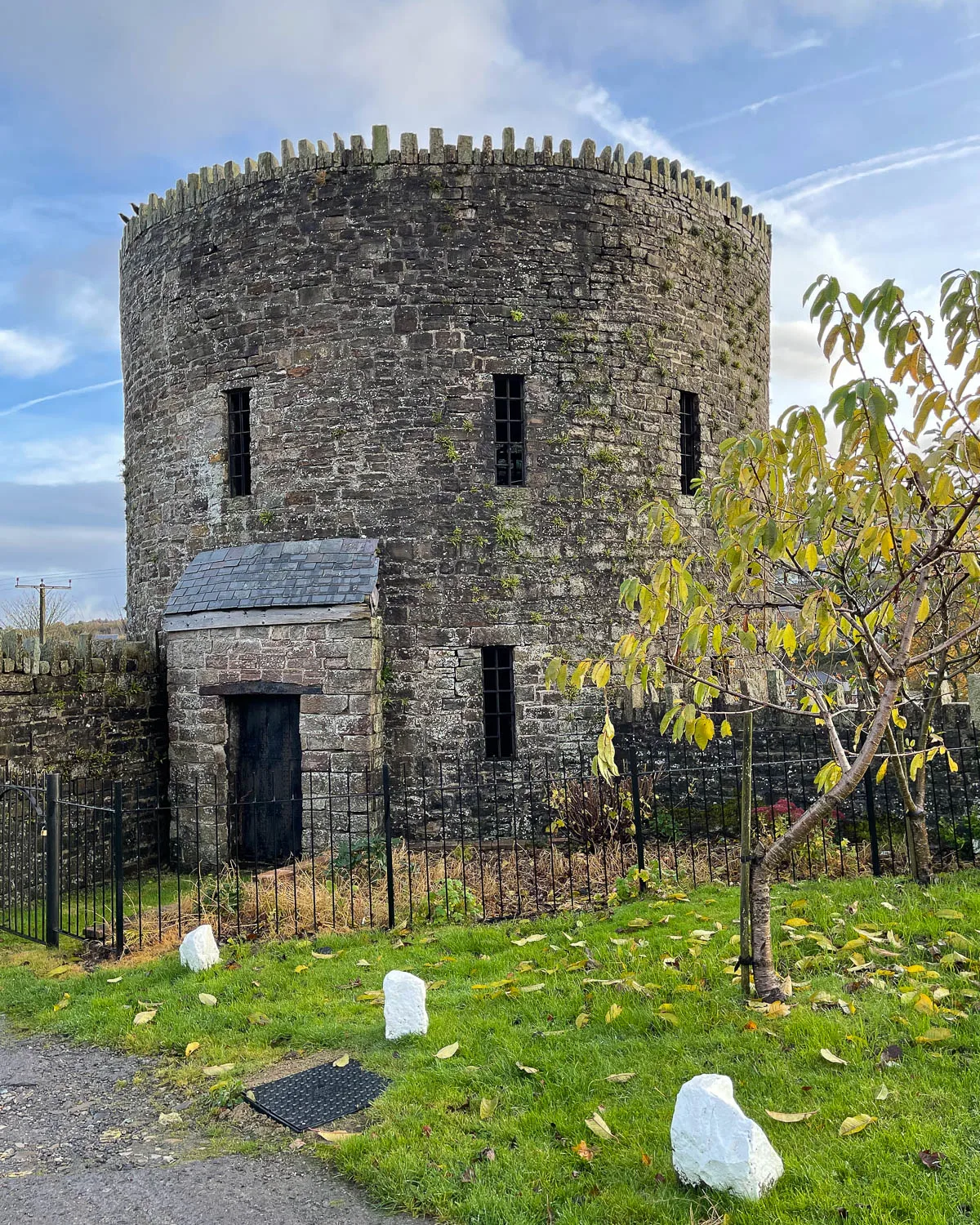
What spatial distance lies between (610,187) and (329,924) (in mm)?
10316

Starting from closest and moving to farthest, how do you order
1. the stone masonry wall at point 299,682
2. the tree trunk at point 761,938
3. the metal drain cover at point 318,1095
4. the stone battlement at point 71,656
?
the metal drain cover at point 318,1095 → the tree trunk at point 761,938 → the stone battlement at point 71,656 → the stone masonry wall at point 299,682

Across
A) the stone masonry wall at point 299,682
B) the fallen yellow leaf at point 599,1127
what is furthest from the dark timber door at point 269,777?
the fallen yellow leaf at point 599,1127

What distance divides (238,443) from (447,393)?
3202 millimetres

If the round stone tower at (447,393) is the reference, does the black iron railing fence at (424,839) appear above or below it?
below

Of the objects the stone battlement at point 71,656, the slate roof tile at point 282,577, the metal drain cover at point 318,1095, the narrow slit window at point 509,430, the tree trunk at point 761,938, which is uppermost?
the narrow slit window at point 509,430

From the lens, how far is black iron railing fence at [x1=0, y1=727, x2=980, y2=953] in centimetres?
838

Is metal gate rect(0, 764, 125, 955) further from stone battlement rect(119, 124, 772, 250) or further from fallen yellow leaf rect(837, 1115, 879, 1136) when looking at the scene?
stone battlement rect(119, 124, 772, 250)

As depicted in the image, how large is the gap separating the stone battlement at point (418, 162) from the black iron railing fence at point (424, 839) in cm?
802

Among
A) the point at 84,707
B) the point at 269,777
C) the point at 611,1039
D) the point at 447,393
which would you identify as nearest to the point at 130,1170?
the point at 611,1039

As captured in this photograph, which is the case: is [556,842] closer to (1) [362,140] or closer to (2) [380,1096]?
(2) [380,1096]

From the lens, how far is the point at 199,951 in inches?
280

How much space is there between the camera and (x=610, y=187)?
41.1 ft

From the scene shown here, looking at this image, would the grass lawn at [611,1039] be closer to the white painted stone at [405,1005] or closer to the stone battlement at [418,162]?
the white painted stone at [405,1005]

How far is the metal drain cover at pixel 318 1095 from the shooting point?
15.7 feet
